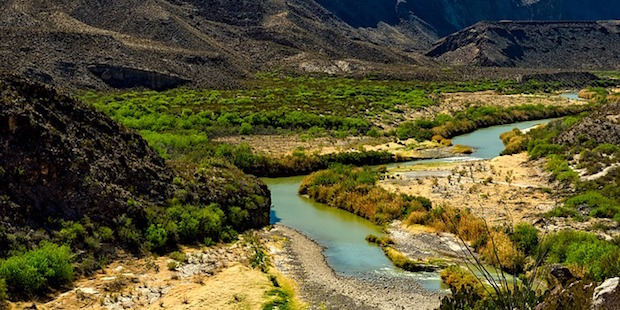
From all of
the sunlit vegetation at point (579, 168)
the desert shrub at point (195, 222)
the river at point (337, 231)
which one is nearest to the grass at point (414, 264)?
the river at point (337, 231)

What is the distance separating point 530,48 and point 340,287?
605 ft

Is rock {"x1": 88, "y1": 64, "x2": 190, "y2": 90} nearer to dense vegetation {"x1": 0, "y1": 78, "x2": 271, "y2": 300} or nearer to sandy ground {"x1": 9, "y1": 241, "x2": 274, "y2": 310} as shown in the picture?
dense vegetation {"x1": 0, "y1": 78, "x2": 271, "y2": 300}

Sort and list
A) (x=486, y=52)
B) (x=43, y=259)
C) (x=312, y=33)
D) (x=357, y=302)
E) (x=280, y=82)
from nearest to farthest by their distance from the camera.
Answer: (x=43, y=259)
(x=357, y=302)
(x=280, y=82)
(x=312, y=33)
(x=486, y=52)

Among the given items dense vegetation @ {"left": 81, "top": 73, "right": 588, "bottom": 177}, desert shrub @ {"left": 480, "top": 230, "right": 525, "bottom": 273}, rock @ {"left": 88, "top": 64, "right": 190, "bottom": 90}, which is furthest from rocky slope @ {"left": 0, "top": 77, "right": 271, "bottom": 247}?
rock @ {"left": 88, "top": 64, "right": 190, "bottom": 90}

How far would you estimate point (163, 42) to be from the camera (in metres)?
110

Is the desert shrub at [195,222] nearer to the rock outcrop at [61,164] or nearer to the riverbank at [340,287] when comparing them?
the rock outcrop at [61,164]

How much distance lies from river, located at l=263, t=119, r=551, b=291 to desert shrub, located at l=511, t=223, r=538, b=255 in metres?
4.40

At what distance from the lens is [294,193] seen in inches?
1473

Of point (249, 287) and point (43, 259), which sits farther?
point (249, 287)

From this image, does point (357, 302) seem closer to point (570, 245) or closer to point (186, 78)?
point (570, 245)

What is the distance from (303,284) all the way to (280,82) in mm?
85861

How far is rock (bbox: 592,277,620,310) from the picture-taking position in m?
12.6

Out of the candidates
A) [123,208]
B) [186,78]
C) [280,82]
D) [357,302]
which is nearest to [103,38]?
[186,78]

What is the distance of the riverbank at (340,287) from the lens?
2002cm
